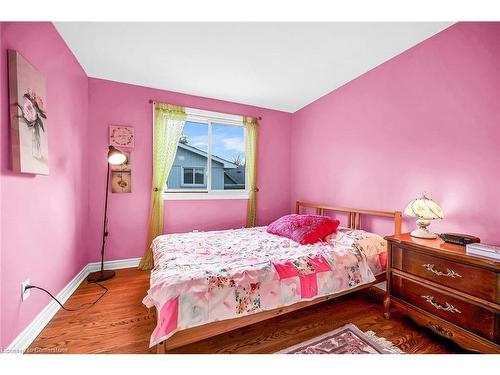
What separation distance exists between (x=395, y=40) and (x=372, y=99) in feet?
1.99

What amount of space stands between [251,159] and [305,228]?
1604 mm

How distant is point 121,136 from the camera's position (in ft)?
9.21

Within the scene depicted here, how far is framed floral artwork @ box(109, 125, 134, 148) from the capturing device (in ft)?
9.09

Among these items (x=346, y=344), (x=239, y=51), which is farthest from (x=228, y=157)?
(x=346, y=344)

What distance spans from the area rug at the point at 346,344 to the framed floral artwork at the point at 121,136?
2919mm

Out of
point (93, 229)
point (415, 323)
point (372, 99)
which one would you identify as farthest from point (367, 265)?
point (93, 229)

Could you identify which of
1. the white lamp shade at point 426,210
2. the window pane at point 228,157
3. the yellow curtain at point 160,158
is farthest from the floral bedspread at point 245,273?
the window pane at point 228,157

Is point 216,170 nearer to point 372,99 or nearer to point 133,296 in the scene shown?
point 133,296

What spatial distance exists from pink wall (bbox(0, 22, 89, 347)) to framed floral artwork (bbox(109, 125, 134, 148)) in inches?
11.5

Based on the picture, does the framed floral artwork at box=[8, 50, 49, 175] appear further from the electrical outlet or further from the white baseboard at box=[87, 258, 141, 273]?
the white baseboard at box=[87, 258, 141, 273]

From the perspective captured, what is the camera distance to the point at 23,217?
1.47 meters

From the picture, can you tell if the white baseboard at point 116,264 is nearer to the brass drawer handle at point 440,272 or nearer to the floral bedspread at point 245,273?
the floral bedspread at point 245,273

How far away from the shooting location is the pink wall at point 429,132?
1601mm
